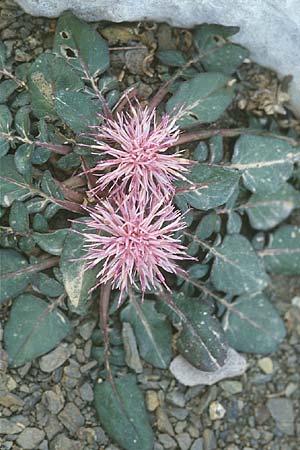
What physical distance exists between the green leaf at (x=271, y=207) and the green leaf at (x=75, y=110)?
542 millimetres

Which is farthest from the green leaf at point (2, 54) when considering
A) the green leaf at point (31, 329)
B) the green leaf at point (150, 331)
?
the green leaf at point (150, 331)

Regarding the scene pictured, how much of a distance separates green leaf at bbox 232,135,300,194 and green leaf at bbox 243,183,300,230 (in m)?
0.06

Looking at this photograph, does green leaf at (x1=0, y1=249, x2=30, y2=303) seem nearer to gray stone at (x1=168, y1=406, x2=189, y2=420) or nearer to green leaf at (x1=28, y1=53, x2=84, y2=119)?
green leaf at (x1=28, y1=53, x2=84, y2=119)

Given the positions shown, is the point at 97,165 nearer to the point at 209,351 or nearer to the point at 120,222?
the point at 120,222

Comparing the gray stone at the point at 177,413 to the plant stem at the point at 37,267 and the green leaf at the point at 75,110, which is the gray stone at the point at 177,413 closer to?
the plant stem at the point at 37,267

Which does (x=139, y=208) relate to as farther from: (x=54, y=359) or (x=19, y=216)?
(x=54, y=359)

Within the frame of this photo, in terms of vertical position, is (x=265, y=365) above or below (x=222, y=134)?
below

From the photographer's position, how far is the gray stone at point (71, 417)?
2004mm

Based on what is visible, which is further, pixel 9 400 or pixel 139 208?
pixel 9 400

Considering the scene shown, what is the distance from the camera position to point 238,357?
215 cm

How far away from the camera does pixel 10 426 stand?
195 centimetres

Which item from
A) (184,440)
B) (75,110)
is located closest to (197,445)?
(184,440)

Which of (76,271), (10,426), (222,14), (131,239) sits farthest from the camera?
(222,14)

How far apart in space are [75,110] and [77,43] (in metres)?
0.24
